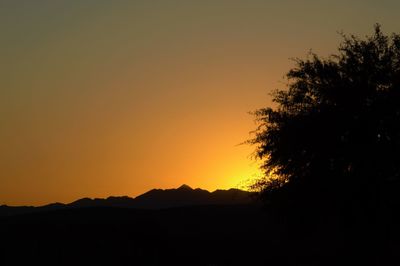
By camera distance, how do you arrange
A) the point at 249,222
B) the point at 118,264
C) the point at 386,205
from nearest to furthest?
1. the point at 386,205
2. the point at 118,264
3. the point at 249,222

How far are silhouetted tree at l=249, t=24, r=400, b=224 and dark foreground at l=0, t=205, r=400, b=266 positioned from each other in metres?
2.77

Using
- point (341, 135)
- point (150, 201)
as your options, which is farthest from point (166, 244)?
point (150, 201)

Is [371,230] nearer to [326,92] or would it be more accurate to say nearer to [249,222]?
[326,92]

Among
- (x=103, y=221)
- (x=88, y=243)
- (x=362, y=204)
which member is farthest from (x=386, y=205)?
(x=103, y=221)

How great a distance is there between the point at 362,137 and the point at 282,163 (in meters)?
4.52

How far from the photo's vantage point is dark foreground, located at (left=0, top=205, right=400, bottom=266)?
124 feet

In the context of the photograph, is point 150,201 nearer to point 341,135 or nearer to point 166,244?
point 166,244

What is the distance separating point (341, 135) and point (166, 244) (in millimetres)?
19485

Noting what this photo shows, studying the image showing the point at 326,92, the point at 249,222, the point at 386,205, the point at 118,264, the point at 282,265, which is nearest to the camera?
the point at 386,205

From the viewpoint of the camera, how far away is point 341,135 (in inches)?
1276

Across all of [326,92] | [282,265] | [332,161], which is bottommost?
[282,265]

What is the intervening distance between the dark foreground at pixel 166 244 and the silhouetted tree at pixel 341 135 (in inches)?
109

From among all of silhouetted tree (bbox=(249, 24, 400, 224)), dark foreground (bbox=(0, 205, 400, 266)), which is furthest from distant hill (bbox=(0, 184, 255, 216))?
silhouetted tree (bbox=(249, 24, 400, 224))

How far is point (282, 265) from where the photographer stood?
39406 millimetres
